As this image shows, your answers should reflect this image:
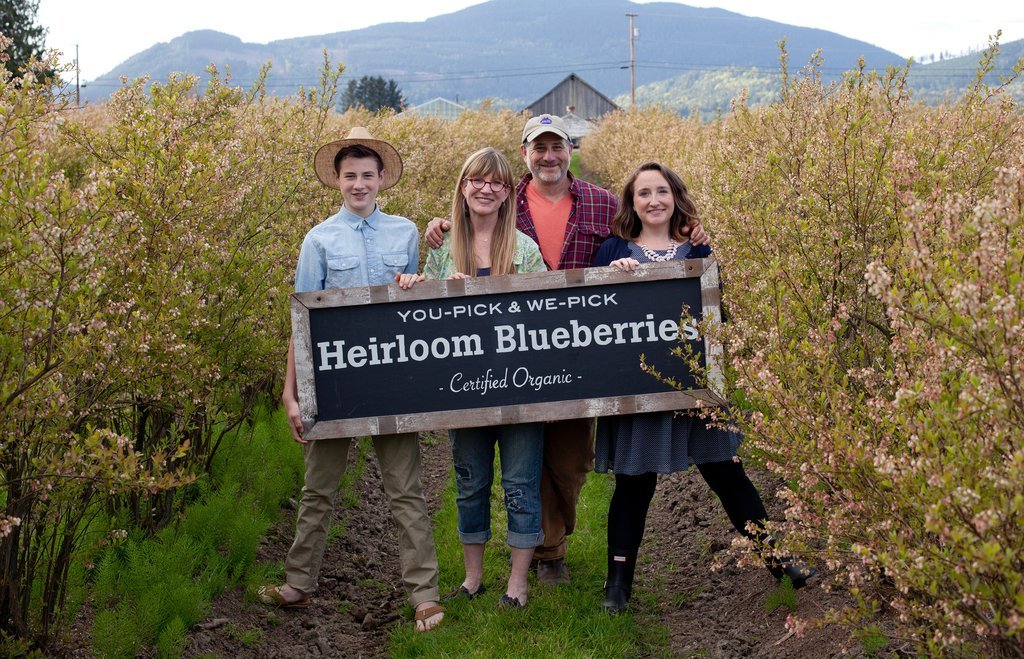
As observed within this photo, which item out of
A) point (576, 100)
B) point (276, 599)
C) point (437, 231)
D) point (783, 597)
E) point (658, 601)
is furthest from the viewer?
point (576, 100)

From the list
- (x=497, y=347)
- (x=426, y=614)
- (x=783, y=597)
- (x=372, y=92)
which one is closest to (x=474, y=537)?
(x=426, y=614)

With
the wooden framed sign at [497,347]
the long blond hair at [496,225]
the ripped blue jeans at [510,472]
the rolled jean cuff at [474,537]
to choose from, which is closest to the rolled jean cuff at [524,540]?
the ripped blue jeans at [510,472]

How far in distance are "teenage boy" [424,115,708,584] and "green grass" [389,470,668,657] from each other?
0.25 metres

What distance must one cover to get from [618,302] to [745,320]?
2.06 ft

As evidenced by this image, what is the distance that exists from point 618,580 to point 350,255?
212 cm

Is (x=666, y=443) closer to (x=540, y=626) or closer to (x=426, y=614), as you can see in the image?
(x=540, y=626)

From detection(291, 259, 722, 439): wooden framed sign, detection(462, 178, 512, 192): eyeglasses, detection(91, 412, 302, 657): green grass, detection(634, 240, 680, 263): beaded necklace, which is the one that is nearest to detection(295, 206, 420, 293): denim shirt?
detection(291, 259, 722, 439): wooden framed sign

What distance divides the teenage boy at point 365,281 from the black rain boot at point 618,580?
2.84 ft

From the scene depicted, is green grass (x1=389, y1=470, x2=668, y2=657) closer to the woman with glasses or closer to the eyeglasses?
the woman with glasses

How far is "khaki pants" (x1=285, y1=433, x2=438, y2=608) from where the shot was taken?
4.75 metres

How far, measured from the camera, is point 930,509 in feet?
7.62

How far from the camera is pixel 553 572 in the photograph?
5316 millimetres

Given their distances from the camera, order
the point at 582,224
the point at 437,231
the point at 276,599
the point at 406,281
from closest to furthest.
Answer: the point at 406,281 → the point at 437,231 → the point at 276,599 → the point at 582,224

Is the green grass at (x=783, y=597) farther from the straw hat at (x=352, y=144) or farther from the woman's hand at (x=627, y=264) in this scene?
the straw hat at (x=352, y=144)
